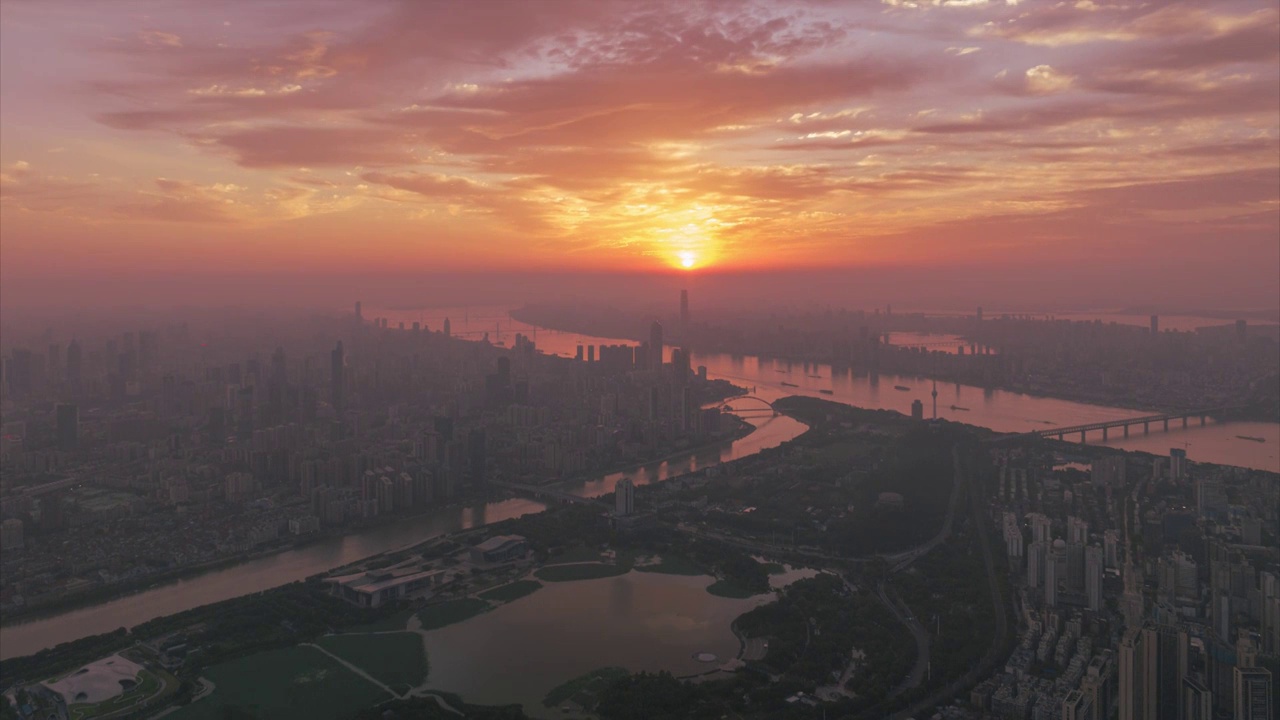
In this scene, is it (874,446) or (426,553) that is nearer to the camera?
(426,553)

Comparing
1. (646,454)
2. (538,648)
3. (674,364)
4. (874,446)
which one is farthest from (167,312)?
(538,648)

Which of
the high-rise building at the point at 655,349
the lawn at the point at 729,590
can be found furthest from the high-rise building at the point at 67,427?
the high-rise building at the point at 655,349

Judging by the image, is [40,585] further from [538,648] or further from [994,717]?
[994,717]

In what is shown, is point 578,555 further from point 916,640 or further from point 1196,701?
point 1196,701

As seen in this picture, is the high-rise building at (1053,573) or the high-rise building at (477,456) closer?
the high-rise building at (1053,573)

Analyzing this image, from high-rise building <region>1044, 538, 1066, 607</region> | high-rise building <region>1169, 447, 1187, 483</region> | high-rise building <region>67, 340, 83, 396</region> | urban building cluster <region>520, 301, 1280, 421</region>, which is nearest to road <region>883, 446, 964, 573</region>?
high-rise building <region>1044, 538, 1066, 607</region>

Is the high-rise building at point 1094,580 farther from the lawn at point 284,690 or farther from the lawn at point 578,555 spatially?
the lawn at point 284,690
